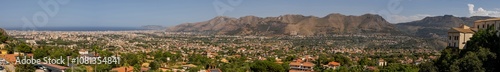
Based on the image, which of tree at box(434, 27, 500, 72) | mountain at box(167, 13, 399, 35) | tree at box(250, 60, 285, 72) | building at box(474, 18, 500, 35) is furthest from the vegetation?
mountain at box(167, 13, 399, 35)

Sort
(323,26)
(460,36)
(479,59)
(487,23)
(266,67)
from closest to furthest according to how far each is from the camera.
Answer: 1. (479,59)
2. (460,36)
3. (487,23)
4. (266,67)
5. (323,26)

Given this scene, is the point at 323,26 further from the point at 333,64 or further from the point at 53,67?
the point at 53,67

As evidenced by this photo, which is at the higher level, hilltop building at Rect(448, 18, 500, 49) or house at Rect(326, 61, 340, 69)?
hilltop building at Rect(448, 18, 500, 49)

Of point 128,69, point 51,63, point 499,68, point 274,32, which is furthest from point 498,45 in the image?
point 274,32

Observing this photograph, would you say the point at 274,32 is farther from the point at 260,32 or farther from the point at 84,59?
the point at 84,59

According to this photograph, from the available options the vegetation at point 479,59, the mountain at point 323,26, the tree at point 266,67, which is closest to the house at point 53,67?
the tree at point 266,67

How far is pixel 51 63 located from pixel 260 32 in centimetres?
9784

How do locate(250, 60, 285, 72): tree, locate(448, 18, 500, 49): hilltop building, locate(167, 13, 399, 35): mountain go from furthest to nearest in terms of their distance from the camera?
locate(167, 13, 399, 35): mountain → locate(250, 60, 285, 72): tree → locate(448, 18, 500, 49): hilltop building

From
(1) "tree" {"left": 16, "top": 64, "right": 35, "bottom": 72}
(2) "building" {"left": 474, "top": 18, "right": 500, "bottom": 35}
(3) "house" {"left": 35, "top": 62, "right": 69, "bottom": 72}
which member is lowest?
(3) "house" {"left": 35, "top": 62, "right": 69, "bottom": 72}

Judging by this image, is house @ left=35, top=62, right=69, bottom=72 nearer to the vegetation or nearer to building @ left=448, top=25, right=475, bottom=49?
the vegetation

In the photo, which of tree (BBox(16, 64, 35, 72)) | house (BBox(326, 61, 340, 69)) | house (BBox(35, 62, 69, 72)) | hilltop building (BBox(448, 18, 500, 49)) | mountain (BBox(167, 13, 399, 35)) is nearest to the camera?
tree (BBox(16, 64, 35, 72))

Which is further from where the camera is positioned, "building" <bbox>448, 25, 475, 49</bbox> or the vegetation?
"building" <bbox>448, 25, 475, 49</bbox>

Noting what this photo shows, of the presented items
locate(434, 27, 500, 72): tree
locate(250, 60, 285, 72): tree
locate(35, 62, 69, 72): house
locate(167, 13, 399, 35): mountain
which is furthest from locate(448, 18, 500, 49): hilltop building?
locate(167, 13, 399, 35): mountain

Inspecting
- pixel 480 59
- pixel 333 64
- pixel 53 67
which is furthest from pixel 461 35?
pixel 53 67
